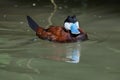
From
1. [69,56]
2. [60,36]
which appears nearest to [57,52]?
[69,56]

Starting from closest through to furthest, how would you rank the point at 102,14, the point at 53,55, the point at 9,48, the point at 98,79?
1. the point at 98,79
2. the point at 53,55
3. the point at 9,48
4. the point at 102,14

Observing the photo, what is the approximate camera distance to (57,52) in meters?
6.50

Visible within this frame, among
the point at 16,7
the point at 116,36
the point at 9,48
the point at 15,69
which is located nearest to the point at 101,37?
the point at 116,36

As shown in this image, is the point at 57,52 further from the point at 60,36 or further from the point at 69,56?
the point at 60,36

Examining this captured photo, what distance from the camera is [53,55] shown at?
20.6 ft

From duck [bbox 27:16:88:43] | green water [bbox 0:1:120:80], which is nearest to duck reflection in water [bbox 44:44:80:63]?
green water [bbox 0:1:120:80]

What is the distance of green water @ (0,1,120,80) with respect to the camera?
5340mm

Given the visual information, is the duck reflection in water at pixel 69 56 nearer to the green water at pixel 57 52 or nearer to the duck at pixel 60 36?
the green water at pixel 57 52

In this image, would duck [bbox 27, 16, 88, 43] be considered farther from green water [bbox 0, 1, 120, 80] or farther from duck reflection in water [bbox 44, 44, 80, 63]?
duck reflection in water [bbox 44, 44, 80, 63]

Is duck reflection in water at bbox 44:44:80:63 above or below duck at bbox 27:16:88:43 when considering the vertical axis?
below

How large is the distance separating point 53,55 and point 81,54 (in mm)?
451

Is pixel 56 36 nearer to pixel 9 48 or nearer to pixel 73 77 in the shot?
pixel 9 48

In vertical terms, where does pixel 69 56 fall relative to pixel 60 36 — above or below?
below

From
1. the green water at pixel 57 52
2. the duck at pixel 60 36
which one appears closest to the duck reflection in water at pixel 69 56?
the green water at pixel 57 52
